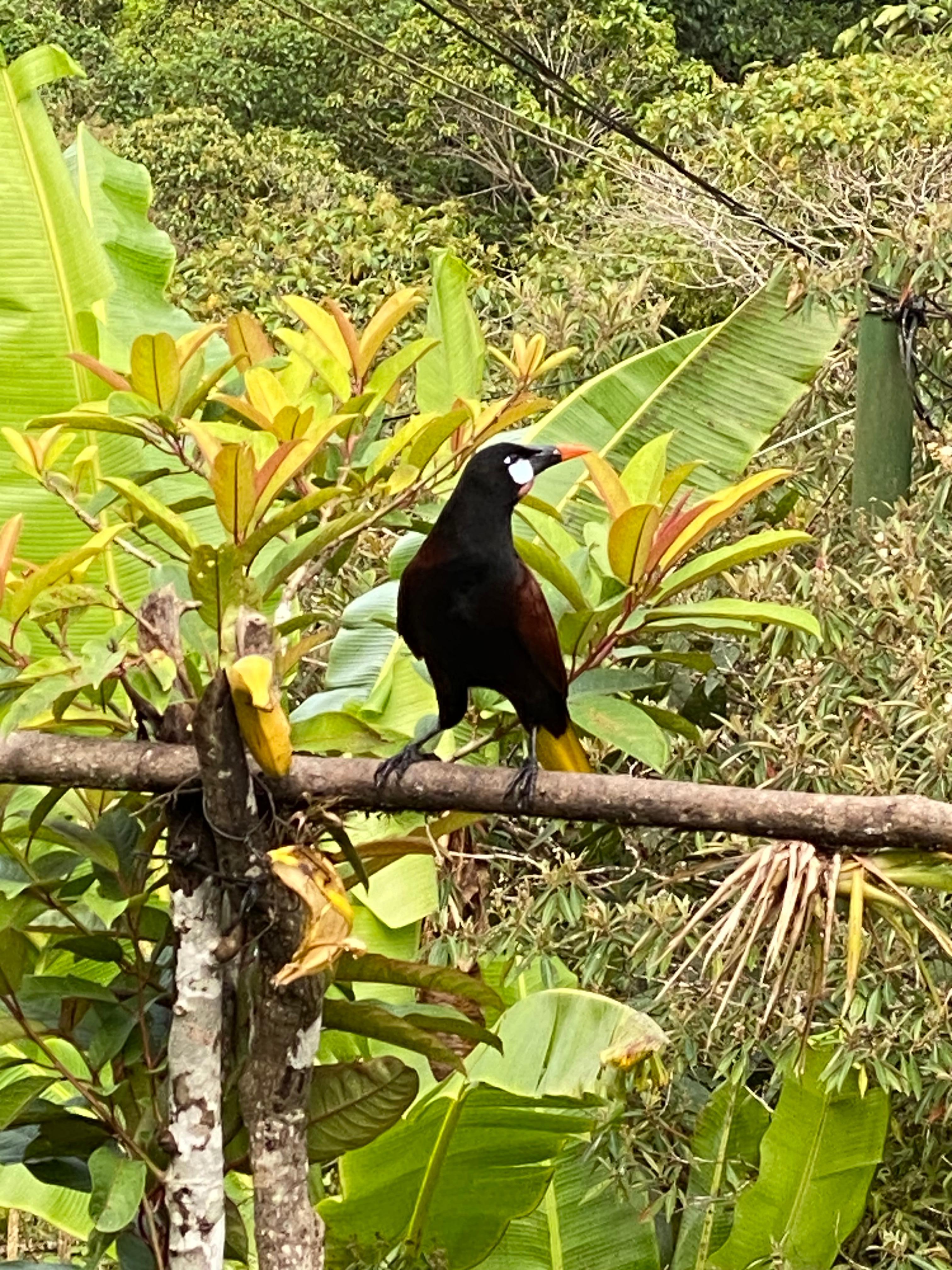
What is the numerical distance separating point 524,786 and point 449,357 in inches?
41.1

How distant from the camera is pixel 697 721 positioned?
227 cm

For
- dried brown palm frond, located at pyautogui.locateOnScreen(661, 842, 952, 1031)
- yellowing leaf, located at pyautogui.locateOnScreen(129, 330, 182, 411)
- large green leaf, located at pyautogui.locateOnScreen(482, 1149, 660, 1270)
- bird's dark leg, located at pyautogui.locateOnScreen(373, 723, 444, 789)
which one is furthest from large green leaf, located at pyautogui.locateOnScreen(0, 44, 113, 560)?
large green leaf, located at pyautogui.locateOnScreen(482, 1149, 660, 1270)

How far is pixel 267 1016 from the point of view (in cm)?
142

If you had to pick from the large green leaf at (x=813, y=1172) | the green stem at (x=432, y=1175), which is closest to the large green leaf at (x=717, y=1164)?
the large green leaf at (x=813, y=1172)

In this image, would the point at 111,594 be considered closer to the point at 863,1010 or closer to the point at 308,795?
the point at 308,795

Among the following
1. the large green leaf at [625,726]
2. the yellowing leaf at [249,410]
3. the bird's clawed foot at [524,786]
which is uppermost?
the yellowing leaf at [249,410]

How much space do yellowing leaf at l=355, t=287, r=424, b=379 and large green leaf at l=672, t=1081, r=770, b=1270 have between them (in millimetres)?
1174

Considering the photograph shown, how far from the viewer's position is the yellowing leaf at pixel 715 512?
4.65 feet

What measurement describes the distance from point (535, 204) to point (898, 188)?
3.05m

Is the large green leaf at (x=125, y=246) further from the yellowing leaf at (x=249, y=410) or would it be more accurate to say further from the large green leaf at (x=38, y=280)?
the yellowing leaf at (x=249, y=410)

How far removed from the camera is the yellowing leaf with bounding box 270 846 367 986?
1.28 meters

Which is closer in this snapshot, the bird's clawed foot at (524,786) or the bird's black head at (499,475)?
the bird's clawed foot at (524,786)

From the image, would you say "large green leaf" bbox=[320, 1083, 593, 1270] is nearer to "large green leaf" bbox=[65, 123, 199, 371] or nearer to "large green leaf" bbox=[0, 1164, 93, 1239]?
"large green leaf" bbox=[0, 1164, 93, 1239]

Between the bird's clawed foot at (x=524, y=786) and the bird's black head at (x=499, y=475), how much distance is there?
363 mm
